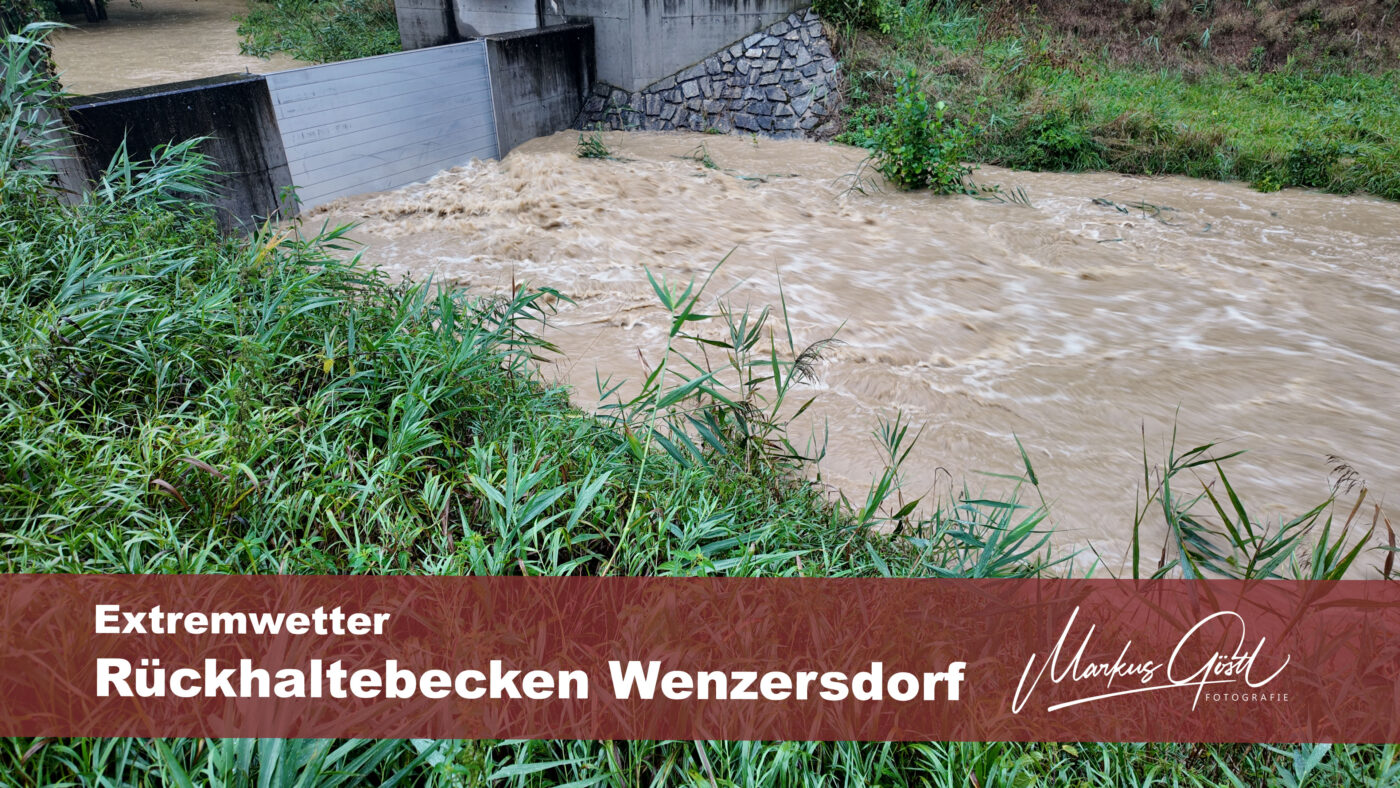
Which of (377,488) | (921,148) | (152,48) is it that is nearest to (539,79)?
(921,148)

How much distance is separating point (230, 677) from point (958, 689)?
6.49ft

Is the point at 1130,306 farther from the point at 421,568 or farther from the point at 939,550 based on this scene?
the point at 421,568

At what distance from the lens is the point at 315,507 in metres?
2.85

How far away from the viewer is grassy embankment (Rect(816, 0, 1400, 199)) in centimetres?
942

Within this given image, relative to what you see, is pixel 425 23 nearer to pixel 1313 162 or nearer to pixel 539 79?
pixel 539 79

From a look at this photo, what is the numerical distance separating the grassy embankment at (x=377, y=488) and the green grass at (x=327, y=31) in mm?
12769

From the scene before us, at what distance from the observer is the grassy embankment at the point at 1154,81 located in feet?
30.9

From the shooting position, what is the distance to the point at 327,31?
16.7 metres

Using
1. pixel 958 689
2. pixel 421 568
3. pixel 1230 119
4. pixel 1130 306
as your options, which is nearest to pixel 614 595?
pixel 421 568

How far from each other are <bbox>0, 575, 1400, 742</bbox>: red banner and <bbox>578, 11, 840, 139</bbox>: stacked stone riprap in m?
9.88

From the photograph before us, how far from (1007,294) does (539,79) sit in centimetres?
738

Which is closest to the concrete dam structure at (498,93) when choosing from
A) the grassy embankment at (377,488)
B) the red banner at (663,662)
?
the grassy embankment at (377,488)

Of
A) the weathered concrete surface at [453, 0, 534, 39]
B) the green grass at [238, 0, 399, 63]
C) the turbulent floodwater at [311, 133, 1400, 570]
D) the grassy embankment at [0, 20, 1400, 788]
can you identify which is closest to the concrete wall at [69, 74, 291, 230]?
the turbulent floodwater at [311, 133, 1400, 570]
